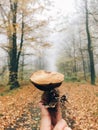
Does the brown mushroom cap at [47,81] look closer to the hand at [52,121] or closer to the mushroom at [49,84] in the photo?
the mushroom at [49,84]

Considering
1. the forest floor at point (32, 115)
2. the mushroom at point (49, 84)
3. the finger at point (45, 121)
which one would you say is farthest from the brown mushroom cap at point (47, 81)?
the forest floor at point (32, 115)

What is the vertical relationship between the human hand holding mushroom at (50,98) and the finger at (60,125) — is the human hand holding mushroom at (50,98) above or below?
above

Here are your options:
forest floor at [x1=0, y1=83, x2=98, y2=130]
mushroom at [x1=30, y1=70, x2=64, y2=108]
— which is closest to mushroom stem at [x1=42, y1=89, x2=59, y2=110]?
mushroom at [x1=30, y1=70, x2=64, y2=108]

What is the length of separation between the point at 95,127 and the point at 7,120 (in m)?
3.11

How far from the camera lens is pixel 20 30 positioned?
1825cm

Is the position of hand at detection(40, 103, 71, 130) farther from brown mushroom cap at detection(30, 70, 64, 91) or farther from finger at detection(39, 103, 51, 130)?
brown mushroom cap at detection(30, 70, 64, 91)

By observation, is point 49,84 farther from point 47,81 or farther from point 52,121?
point 52,121

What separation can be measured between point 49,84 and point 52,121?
0.54 ft

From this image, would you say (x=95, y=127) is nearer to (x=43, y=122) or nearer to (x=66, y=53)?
(x=43, y=122)

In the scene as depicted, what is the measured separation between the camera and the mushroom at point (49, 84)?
1.29 meters

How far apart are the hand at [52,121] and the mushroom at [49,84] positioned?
0.10 ft

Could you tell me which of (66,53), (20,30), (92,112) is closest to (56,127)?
(92,112)

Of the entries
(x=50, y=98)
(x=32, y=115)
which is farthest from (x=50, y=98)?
(x=32, y=115)

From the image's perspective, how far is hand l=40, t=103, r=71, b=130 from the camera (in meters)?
1.26
